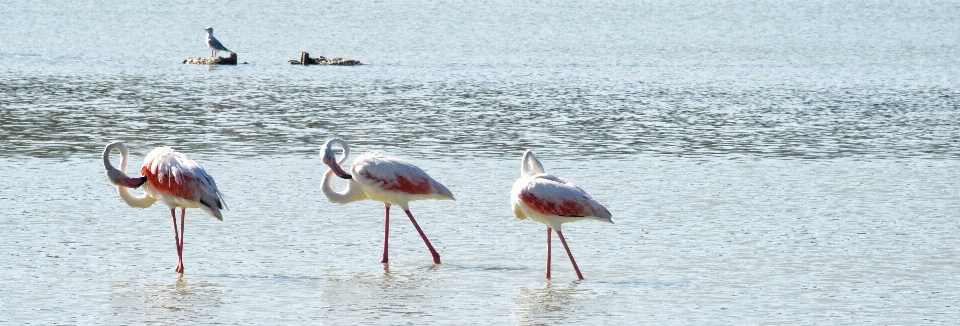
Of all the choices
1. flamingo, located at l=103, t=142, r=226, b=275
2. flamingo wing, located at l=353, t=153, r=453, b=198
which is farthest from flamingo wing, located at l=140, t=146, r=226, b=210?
flamingo wing, located at l=353, t=153, r=453, b=198

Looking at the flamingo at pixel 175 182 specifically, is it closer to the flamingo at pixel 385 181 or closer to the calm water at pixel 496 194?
the calm water at pixel 496 194

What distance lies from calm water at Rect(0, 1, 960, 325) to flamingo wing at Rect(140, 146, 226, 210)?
1.76 ft

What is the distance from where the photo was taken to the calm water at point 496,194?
8.77m

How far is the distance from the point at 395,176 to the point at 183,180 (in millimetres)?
1585

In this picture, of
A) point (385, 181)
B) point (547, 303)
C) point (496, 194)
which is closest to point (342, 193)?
point (385, 181)

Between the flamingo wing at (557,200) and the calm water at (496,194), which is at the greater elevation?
the flamingo wing at (557,200)

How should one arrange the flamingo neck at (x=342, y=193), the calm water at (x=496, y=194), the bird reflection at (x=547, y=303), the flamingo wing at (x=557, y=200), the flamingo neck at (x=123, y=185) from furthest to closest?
the flamingo neck at (x=342, y=193) < the flamingo neck at (x=123, y=185) < the flamingo wing at (x=557, y=200) < the calm water at (x=496, y=194) < the bird reflection at (x=547, y=303)

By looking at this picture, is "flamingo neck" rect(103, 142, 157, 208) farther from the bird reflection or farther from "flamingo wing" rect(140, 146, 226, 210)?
the bird reflection

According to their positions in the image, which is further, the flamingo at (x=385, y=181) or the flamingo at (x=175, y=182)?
the flamingo at (x=385, y=181)

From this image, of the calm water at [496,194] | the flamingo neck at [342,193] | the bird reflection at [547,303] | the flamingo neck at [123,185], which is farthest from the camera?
the flamingo neck at [342,193]

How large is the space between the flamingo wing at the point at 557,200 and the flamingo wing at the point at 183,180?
6.72ft

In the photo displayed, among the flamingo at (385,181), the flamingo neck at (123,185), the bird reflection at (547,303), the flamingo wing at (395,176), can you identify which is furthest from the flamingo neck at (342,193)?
the bird reflection at (547,303)

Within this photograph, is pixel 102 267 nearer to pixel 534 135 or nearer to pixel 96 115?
pixel 534 135

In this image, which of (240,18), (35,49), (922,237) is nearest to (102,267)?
(922,237)
